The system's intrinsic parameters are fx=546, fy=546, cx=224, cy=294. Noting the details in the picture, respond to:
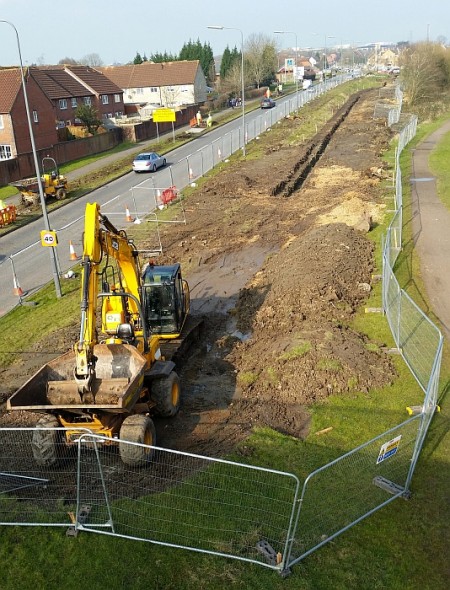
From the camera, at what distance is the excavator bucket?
389 inches

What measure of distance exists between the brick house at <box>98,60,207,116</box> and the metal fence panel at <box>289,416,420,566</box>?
72.7 m

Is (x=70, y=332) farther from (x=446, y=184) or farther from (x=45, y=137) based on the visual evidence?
(x=45, y=137)

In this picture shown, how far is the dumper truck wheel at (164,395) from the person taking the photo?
11.4 m

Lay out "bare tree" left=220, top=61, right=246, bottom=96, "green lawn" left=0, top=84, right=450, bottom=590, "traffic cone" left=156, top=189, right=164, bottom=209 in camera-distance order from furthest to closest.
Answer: "bare tree" left=220, top=61, right=246, bottom=96 → "traffic cone" left=156, top=189, right=164, bottom=209 → "green lawn" left=0, top=84, right=450, bottom=590

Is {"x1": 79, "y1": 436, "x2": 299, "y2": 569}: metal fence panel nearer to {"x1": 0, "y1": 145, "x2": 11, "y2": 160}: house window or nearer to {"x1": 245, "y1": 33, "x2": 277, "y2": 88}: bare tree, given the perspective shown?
{"x1": 0, "y1": 145, "x2": 11, "y2": 160}: house window

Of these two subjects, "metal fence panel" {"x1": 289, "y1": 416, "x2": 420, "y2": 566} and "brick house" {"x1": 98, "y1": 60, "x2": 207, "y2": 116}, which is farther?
"brick house" {"x1": 98, "y1": 60, "x2": 207, "y2": 116}

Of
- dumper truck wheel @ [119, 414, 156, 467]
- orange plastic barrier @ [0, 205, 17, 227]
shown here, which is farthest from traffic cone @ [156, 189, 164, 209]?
dumper truck wheel @ [119, 414, 156, 467]

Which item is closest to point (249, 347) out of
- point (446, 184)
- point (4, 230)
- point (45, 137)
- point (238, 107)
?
point (4, 230)

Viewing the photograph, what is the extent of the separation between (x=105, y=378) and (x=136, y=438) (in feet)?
5.95

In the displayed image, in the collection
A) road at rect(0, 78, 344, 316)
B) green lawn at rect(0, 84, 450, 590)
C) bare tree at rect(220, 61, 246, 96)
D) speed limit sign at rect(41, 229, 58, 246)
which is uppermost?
bare tree at rect(220, 61, 246, 96)

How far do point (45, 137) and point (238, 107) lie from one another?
130 ft

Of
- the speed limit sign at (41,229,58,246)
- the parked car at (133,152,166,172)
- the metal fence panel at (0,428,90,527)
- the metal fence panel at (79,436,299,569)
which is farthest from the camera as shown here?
the parked car at (133,152,166,172)

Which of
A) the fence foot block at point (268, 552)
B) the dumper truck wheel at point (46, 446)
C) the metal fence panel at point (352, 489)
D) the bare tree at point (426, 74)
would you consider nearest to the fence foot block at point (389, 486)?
the metal fence panel at point (352, 489)

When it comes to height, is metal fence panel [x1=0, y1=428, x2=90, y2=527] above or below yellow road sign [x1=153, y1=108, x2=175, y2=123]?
below
